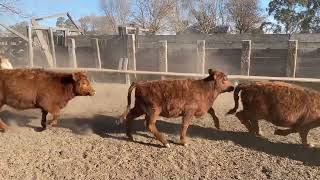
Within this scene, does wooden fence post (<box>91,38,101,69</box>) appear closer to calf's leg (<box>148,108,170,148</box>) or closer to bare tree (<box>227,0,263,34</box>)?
calf's leg (<box>148,108,170,148</box>)

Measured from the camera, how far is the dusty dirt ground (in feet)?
20.5

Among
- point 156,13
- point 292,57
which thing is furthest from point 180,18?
point 292,57

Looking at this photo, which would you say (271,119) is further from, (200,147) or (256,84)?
(200,147)

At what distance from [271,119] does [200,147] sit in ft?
3.98

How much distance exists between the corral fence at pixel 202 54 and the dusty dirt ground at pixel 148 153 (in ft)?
16.8

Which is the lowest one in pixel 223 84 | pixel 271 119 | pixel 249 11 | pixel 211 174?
pixel 211 174

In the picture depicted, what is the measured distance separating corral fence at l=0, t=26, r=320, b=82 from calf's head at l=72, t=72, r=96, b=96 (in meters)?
5.10

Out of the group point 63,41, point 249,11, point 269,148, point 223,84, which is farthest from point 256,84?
point 249,11

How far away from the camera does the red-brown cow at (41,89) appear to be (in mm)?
7898

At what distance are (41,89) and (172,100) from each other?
2238 mm

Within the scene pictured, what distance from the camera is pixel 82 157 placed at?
6750 millimetres

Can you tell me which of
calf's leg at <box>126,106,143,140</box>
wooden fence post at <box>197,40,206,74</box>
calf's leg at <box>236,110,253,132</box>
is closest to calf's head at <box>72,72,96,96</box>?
calf's leg at <box>126,106,143,140</box>

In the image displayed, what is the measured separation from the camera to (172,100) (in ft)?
23.9

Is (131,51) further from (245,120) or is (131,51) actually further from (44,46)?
(245,120)
